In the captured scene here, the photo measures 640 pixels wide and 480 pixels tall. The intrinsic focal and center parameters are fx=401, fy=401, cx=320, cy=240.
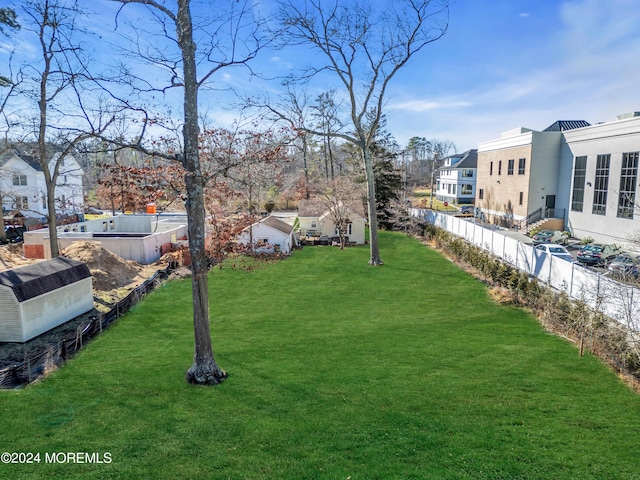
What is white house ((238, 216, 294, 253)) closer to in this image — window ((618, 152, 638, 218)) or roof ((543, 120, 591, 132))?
window ((618, 152, 638, 218))

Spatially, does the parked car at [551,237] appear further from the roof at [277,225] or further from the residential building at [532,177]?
the roof at [277,225]

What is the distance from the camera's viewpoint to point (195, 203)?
9.43 metres

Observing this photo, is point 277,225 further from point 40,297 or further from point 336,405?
point 336,405

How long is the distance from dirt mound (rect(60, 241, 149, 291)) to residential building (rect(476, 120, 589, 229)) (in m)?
34.1

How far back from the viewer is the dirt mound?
2130 centimetres

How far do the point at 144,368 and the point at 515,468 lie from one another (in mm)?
9088

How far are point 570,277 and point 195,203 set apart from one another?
1455cm

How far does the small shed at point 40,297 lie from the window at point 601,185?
34887 mm

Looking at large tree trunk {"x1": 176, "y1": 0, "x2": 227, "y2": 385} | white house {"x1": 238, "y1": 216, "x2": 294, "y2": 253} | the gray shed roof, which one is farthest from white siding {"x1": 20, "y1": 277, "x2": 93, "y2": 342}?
the gray shed roof

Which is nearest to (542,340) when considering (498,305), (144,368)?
(498,305)

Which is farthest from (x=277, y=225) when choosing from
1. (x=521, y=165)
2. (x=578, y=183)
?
(x=578, y=183)

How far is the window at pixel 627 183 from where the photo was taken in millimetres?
28072

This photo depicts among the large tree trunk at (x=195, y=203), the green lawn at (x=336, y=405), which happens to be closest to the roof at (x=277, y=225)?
the green lawn at (x=336, y=405)

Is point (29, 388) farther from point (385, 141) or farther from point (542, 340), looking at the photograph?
point (385, 141)
